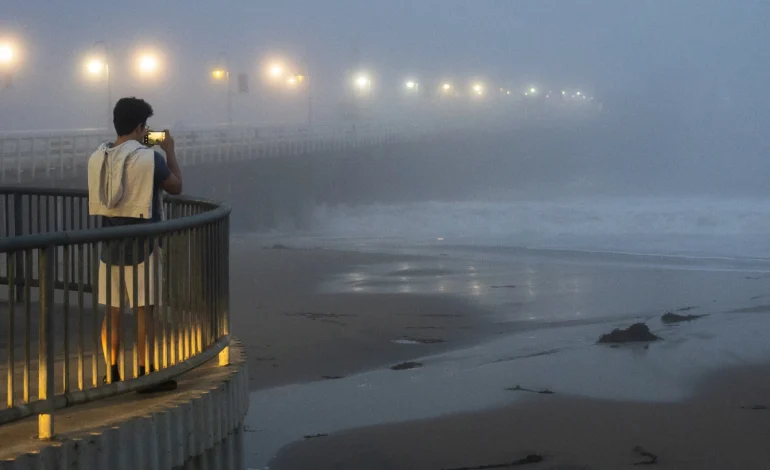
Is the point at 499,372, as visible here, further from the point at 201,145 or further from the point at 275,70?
the point at 275,70

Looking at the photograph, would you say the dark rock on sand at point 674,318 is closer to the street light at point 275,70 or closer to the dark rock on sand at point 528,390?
the dark rock on sand at point 528,390

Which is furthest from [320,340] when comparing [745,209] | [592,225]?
[745,209]

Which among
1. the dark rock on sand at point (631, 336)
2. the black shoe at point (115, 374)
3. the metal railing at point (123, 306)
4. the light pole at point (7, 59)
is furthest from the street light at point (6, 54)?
the black shoe at point (115, 374)

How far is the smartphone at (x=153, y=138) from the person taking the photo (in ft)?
20.4

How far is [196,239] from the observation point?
→ 641 cm

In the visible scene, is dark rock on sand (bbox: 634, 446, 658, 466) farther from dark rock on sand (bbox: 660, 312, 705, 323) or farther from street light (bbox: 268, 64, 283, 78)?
street light (bbox: 268, 64, 283, 78)

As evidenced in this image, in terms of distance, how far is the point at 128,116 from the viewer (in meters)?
5.97

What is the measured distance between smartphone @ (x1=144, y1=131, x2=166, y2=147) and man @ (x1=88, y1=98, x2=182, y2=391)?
0.07m

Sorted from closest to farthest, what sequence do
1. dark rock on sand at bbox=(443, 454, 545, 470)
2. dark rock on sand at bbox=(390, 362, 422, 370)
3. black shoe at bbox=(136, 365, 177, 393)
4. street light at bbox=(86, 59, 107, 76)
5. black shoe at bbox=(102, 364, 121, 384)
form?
black shoe at bbox=(102, 364, 121, 384), black shoe at bbox=(136, 365, 177, 393), dark rock on sand at bbox=(443, 454, 545, 470), dark rock on sand at bbox=(390, 362, 422, 370), street light at bbox=(86, 59, 107, 76)

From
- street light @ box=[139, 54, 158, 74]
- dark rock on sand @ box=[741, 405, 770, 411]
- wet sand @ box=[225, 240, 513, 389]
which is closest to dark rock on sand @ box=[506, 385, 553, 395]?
dark rock on sand @ box=[741, 405, 770, 411]

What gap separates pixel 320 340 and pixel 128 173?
35.2ft

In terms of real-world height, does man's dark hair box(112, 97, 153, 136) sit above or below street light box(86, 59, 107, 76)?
below

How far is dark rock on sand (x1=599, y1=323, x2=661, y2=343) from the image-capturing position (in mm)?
15961

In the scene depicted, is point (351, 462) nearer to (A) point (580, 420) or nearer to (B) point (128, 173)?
(A) point (580, 420)
